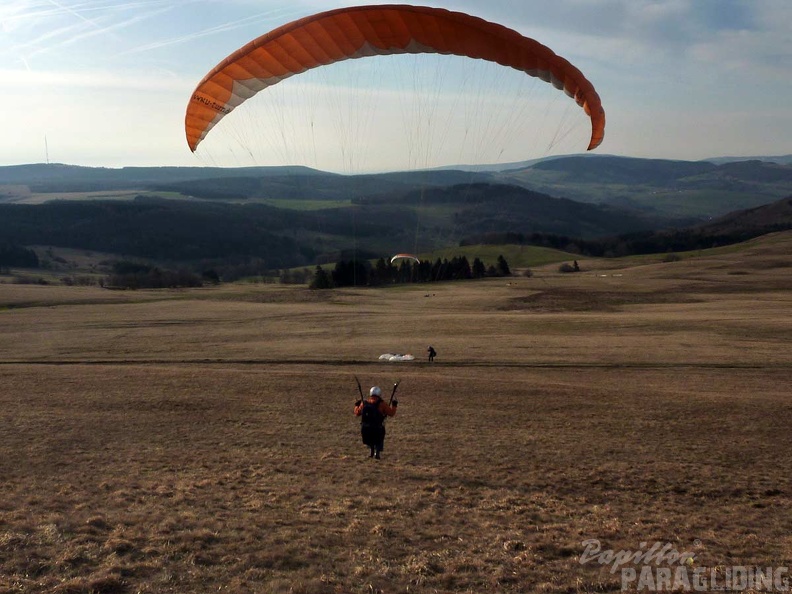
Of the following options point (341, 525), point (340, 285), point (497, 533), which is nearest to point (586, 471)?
point (497, 533)

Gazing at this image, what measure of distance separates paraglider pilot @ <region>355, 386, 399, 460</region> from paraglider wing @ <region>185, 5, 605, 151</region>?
9129 millimetres

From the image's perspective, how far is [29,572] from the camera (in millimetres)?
6938

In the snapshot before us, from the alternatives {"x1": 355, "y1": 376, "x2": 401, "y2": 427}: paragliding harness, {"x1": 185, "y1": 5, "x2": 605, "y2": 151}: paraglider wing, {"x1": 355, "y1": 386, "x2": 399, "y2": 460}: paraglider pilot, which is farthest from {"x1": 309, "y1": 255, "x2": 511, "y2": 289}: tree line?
{"x1": 355, "y1": 376, "x2": 401, "y2": 427}: paragliding harness

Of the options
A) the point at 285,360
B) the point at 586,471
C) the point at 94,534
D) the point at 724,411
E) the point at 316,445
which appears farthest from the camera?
the point at 285,360

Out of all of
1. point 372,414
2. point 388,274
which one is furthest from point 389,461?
point 388,274

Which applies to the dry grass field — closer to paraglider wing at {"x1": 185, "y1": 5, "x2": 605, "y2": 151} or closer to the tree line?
paraglider wing at {"x1": 185, "y1": 5, "x2": 605, "y2": 151}

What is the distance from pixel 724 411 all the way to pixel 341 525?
1335cm

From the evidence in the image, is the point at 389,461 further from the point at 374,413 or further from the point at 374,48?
the point at 374,48

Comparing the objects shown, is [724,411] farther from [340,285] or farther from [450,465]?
[340,285]

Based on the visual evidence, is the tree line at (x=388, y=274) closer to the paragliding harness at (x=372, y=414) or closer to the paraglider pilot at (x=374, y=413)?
the paraglider pilot at (x=374, y=413)

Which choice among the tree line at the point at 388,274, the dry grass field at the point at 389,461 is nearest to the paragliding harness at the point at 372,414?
the dry grass field at the point at 389,461

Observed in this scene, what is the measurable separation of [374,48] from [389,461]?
1047cm

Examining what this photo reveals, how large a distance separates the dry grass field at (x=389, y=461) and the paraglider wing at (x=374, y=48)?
8810mm

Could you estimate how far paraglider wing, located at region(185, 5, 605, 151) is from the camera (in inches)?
598
